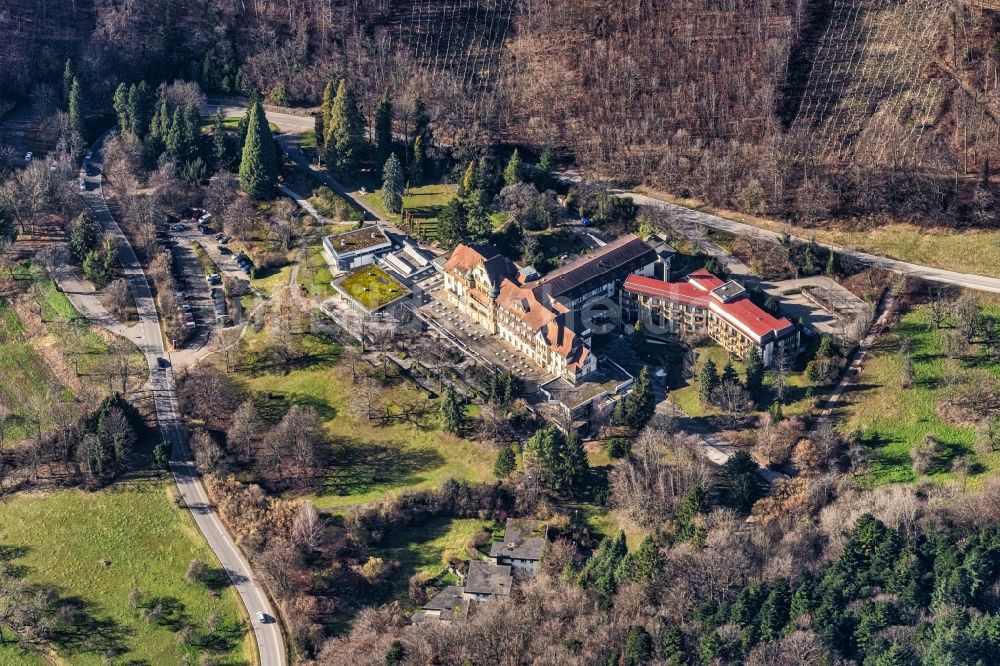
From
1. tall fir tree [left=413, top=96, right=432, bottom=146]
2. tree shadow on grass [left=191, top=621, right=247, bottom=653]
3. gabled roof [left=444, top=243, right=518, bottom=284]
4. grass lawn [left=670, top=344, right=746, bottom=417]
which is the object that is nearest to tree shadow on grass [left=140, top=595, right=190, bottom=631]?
tree shadow on grass [left=191, top=621, right=247, bottom=653]

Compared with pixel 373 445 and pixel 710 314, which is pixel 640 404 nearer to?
pixel 710 314

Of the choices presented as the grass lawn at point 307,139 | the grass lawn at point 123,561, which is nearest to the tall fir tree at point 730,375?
the grass lawn at point 123,561

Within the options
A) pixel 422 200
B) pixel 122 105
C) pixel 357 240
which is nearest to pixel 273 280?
pixel 357 240

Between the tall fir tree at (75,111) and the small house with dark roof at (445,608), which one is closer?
the small house with dark roof at (445,608)

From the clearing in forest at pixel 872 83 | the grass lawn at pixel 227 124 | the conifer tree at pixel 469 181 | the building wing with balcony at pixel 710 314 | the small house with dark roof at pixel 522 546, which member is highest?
the clearing in forest at pixel 872 83

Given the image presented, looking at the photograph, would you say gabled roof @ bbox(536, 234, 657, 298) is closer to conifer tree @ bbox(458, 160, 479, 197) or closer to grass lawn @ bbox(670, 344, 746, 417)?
grass lawn @ bbox(670, 344, 746, 417)

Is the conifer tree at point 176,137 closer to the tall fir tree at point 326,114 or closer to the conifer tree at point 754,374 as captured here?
the tall fir tree at point 326,114
